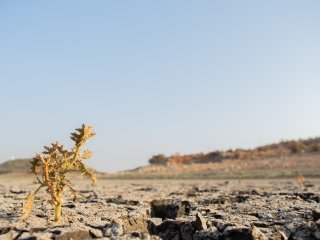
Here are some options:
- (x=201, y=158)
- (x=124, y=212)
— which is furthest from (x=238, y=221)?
(x=201, y=158)

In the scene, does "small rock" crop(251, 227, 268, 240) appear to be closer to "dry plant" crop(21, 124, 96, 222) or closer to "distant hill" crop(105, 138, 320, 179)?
"dry plant" crop(21, 124, 96, 222)

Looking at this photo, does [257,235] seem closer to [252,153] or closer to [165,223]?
[165,223]

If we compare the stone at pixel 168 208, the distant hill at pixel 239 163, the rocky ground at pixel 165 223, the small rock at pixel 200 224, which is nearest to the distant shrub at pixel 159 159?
the distant hill at pixel 239 163

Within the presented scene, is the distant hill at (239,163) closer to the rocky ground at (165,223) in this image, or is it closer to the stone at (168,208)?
the stone at (168,208)

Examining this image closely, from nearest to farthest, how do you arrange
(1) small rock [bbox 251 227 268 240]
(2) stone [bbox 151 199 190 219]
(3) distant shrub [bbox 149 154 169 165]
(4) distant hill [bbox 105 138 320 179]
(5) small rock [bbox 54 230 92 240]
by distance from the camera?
(5) small rock [bbox 54 230 92 240]
(1) small rock [bbox 251 227 268 240]
(2) stone [bbox 151 199 190 219]
(4) distant hill [bbox 105 138 320 179]
(3) distant shrub [bbox 149 154 169 165]

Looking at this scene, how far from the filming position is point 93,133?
5547mm

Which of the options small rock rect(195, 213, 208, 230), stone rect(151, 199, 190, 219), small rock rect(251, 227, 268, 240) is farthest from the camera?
stone rect(151, 199, 190, 219)

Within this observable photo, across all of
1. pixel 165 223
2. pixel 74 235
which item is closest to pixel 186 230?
pixel 165 223

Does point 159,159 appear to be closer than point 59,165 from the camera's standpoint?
No

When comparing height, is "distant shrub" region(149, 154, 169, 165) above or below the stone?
above

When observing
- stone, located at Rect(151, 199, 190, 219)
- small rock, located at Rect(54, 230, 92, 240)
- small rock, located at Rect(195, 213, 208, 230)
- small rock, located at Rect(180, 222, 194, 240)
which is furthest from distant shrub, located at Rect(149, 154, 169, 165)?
small rock, located at Rect(54, 230, 92, 240)

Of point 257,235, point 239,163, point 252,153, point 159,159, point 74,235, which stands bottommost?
point 257,235

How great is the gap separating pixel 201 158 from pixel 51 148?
36738 millimetres

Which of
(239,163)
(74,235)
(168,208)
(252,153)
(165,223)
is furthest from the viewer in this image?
(252,153)
